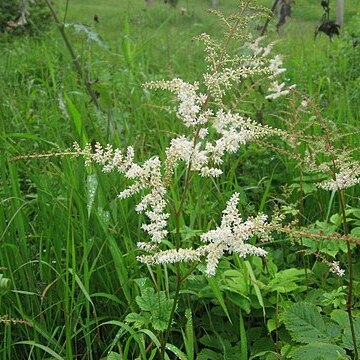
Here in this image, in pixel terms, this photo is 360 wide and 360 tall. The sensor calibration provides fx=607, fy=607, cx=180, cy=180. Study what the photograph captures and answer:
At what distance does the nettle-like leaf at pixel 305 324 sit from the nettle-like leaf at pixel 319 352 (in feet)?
0.10

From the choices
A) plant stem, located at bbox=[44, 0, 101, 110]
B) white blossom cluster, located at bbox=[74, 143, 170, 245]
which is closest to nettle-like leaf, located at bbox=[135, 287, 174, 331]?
white blossom cluster, located at bbox=[74, 143, 170, 245]

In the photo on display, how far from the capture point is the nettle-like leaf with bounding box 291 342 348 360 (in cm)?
165

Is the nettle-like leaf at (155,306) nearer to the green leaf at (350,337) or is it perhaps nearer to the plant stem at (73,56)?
the green leaf at (350,337)

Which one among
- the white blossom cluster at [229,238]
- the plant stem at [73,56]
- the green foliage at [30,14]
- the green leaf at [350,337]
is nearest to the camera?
the white blossom cluster at [229,238]

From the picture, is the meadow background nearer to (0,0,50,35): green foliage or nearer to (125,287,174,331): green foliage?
(125,287,174,331): green foliage

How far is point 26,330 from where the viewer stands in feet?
7.13

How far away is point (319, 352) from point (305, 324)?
12 cm

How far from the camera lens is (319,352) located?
1673 millimetres

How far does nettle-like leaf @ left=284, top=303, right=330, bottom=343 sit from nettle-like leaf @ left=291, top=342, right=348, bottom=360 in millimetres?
31

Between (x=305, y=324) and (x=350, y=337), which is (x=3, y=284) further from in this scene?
(x=350, y=337)

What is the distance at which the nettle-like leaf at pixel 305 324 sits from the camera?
5.72ft

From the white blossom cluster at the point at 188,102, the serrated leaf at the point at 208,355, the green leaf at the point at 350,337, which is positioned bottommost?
the serrated leaf at the point at 208,355

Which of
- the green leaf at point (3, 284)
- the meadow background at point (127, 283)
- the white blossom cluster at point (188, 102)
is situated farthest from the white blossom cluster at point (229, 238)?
the green leaf at point (3, 284)

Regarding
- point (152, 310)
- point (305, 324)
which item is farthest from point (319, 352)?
point (152, 310)
